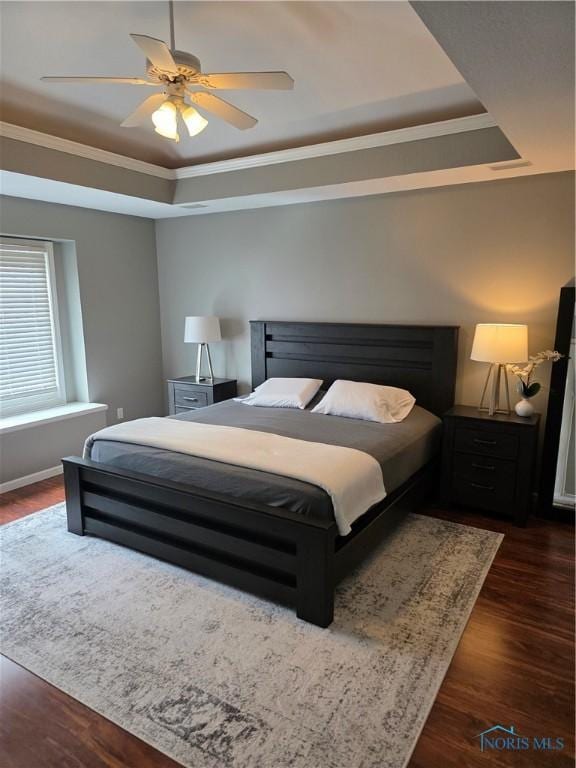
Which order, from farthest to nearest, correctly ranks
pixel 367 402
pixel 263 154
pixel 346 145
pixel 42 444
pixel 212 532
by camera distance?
pixel 42 444
pixel 263 154
pixel 367 402
pixel 346 145
pixel 212 532

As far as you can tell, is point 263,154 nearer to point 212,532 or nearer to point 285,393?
point 285,393

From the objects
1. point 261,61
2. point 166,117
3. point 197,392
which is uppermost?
point 261,61

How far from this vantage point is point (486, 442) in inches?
134

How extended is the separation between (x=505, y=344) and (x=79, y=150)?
3334mm

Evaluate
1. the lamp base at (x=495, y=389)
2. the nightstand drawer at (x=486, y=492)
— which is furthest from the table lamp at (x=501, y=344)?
the nightstand drawer at (x=486, y=492)

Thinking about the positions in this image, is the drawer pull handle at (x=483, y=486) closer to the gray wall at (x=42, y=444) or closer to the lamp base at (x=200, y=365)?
the lamp base at (x=200, y=365)

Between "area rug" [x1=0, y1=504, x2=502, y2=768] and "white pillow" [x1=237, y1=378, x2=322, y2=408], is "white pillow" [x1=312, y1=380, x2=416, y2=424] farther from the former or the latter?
"area rug" [x1=0, y1=504, x2=502, y2=768]

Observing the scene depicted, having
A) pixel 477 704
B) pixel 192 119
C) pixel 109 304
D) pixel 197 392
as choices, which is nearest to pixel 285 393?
pixel 197 392

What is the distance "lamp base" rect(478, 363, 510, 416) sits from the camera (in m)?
3.51

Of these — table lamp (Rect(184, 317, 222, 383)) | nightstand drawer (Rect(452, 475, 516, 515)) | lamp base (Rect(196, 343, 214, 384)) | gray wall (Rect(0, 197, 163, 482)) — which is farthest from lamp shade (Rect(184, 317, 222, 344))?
nightstand drawer (Rect(452, 475, 516, 515))

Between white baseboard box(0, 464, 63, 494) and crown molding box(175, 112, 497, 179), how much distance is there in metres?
2.86

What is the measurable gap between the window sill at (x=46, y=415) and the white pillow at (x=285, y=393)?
1513mm

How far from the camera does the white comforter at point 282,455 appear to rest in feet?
8.02

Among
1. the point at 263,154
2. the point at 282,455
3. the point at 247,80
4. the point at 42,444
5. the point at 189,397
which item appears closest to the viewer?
the point at 247,80
